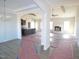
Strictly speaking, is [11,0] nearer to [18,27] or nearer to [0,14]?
[0,14]

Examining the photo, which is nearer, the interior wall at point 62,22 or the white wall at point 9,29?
the white wall at point 9,29

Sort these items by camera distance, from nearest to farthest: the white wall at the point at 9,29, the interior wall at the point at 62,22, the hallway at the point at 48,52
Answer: the hallway at the point at 48,52 < the white wall at the point at 9,29 < the interior wall at the point at 62,22

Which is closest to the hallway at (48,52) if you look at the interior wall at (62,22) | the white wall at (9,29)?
the white wall at (9,29)

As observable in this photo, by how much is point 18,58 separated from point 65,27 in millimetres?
11833

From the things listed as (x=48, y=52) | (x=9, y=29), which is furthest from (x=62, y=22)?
(x=48, y=52)

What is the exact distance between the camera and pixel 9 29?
830 cm

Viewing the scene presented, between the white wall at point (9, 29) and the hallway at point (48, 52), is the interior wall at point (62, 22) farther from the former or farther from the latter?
the hallway at point (48, 52)

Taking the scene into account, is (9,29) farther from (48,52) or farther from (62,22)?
(62,22)

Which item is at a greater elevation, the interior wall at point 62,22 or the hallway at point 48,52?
the interior wall at point 62,22

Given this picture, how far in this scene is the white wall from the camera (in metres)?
7.39

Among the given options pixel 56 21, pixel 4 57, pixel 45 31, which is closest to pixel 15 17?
pixel 45 31

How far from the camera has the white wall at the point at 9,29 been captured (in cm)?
739

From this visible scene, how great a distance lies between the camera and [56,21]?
50.9ft

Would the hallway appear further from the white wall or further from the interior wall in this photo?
the interior wall
